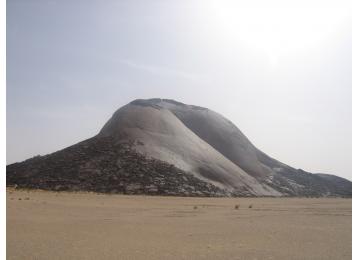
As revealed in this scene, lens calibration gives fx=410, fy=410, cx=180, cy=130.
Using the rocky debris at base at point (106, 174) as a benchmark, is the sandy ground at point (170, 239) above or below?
below

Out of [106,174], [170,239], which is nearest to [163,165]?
[106,174]

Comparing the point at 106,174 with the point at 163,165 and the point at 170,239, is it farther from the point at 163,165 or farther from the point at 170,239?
the point at 170,239

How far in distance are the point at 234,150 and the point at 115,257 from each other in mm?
76524

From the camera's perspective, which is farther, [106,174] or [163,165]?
[163,165]

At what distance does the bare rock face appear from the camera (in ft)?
171

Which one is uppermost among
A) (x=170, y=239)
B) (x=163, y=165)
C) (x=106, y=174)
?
(x=163, y=165)

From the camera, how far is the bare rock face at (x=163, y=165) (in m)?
52.1

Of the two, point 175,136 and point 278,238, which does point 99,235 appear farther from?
point 175,136

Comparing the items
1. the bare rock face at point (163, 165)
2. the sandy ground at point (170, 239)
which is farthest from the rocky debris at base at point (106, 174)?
the sandy ground at point (170, 239)

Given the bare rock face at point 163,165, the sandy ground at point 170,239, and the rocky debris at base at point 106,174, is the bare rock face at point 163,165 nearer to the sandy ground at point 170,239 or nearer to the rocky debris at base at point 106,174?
the rocky debris at base at point 106,174

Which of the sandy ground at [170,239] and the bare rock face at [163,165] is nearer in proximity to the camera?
the sandy ground at [170,239]

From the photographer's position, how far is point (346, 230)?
49.4ft

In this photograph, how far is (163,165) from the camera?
5834 cm

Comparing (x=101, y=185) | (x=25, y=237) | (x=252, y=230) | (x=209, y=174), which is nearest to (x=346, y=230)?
(x=252, y=230)
